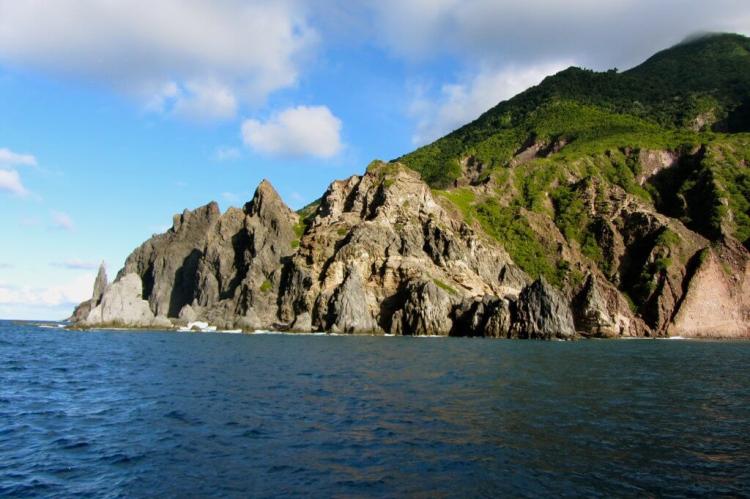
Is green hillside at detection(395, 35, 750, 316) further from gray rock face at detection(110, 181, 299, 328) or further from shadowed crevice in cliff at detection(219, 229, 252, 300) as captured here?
shadowed crevice in cliff at detection(219, 229, 252, 300)

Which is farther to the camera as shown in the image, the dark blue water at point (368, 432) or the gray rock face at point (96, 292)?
the gray rock face at point (96, 292)

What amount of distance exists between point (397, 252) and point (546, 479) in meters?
119

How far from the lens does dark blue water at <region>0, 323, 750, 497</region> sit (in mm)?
18047

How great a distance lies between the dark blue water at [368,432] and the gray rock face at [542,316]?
2399 inches

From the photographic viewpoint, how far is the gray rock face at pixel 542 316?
108m

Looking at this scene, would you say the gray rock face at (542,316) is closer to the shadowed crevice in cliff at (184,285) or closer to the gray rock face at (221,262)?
the gray rock face at (221,262)

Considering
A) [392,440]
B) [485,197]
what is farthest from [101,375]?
[485,197]

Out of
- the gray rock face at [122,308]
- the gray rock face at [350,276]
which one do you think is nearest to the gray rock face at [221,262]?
the gray rock face at [350,276]

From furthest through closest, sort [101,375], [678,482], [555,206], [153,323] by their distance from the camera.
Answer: [555,206] → [153,323] → [101,375] → [678,482]

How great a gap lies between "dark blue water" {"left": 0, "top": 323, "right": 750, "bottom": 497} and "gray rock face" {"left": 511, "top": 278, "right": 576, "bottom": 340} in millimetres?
60927

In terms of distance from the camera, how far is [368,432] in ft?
80.4

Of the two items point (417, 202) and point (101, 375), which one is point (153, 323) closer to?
point (417, 202)

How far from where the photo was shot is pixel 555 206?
611 feet

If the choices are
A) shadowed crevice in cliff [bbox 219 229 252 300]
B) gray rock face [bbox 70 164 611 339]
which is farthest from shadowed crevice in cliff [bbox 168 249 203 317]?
shadowed crevice in cliff [bbox 219 229 252 300]
